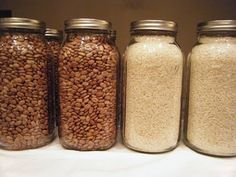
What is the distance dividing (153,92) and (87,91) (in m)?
0.13

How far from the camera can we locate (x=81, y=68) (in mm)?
466

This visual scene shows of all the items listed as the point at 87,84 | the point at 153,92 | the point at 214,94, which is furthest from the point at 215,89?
the point at 87,84

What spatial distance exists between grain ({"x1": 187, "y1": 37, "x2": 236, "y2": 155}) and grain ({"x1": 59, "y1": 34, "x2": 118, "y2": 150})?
0.56 feet

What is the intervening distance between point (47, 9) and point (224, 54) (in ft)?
1.70

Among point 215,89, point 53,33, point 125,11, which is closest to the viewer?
point 215,89

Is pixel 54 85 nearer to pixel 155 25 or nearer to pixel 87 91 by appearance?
pixel 87 91

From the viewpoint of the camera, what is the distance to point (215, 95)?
0.46 metres

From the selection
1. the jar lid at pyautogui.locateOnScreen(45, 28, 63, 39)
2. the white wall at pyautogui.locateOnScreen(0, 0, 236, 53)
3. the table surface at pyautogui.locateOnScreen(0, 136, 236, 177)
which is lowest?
the table surface at pyautogui.locateOnScreen(0, 136, 236, 177)

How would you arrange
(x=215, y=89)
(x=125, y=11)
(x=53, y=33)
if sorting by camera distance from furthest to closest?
1. (x=125, y=11)
2. (x=53, y=33)
3. (x=215, y=89)

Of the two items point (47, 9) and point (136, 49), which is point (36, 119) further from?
point (47, 9)

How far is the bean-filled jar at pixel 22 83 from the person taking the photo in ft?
1.51

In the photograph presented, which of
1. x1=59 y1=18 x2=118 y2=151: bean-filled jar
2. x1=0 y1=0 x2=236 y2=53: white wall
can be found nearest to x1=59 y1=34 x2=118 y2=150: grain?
x1=59 y1=18 x2=118 y2=151: bean-filled jar

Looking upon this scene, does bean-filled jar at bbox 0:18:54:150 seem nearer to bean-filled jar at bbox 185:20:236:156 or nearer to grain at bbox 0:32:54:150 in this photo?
grain at bbox 0:32:54:150

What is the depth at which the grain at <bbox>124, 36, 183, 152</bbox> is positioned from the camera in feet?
1.53
